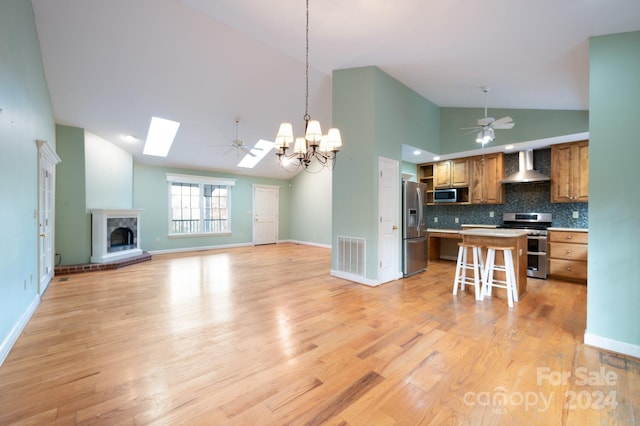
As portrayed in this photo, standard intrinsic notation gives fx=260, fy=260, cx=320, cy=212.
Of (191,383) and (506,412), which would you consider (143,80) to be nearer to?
(191,383)

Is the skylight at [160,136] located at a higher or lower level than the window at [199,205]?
higher

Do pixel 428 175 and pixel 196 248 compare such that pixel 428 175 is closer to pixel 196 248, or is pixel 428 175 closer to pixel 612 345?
pixel 612 345

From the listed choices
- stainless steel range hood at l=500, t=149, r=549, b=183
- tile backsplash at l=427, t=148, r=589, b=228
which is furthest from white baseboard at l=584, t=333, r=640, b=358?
stainless steel range hood at l=500, t=149, r=549, b=183

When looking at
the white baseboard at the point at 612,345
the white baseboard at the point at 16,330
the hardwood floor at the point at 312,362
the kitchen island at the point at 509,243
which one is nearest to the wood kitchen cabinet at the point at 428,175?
the kitchen island at the point at 509,243

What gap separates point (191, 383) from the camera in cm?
185

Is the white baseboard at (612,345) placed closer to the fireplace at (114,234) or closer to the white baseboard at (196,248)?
the fireplace at (114,234)

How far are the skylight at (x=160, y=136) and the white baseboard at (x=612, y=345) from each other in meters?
7.31

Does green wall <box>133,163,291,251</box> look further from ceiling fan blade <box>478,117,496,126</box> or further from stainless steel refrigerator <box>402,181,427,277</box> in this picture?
ceiling fan blade <box>478,117,496,126</box>

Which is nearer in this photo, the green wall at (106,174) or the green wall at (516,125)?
the green wall at (516,125)

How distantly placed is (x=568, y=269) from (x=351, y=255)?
12.4ft

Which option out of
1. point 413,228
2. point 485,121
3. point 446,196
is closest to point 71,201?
point 413,228

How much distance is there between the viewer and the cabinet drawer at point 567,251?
4387 millimetres

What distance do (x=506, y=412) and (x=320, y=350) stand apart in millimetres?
1332

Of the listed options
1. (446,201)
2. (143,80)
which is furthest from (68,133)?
(446,201)
